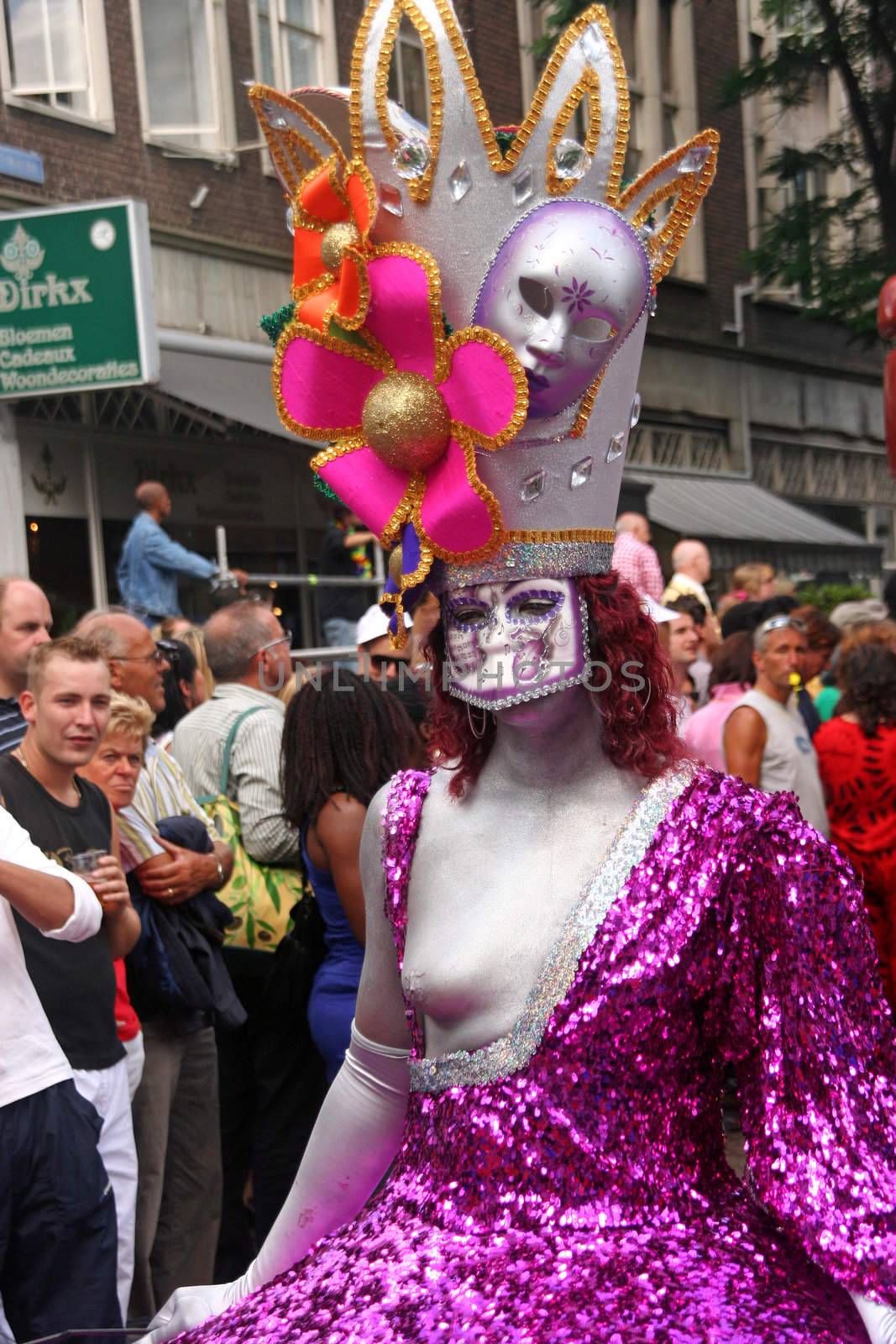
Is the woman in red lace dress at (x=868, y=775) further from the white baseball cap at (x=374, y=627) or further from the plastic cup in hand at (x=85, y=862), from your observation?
the plastic cup in hand at (x=85, y=862)

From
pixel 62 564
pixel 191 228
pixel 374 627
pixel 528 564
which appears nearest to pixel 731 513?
pixel 191 228

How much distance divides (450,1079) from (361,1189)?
288mm

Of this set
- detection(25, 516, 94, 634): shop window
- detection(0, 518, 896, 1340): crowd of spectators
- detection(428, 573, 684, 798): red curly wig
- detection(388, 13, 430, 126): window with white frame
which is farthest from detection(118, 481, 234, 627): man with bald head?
detection(428, 573, 684, 798): red curly wig

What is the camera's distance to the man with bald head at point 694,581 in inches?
340

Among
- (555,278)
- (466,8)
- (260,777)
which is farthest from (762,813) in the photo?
(466,8)

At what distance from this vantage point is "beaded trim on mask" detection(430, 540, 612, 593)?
91.0 inches

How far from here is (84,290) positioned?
9.95m

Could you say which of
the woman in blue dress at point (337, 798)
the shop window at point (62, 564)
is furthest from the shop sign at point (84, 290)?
the woman in blue dress at point (337, 798)

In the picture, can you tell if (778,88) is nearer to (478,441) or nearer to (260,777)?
(260,777)

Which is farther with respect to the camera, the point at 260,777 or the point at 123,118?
the point at 123,118

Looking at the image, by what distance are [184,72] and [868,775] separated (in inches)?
359

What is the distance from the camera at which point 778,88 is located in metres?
13.0

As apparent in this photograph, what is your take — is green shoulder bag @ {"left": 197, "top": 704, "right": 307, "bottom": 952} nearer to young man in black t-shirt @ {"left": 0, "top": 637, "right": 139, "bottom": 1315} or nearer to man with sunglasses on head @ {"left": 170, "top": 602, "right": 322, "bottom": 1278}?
man with sunglasses on head @ {"left": 170, "top": 602, "right": 322, "bottom": 1278}

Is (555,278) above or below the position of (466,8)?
below
